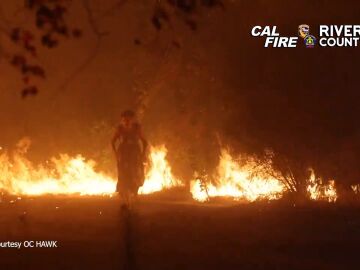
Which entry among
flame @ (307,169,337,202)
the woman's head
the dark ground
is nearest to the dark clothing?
the woman's head

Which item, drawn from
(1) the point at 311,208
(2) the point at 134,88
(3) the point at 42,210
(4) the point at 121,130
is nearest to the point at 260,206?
(1) the point at 311,208

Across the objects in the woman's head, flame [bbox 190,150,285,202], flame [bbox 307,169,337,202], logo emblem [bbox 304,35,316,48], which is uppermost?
logo emblem [bbox 304,35,316,48]

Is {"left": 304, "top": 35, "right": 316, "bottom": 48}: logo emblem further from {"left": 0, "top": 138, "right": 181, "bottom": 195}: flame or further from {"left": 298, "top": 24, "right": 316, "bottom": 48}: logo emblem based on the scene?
{"left": 0, "top": 138, "right": 181, "bottom": 195}: flame

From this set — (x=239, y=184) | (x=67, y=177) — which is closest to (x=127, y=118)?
(x=239, y=184)

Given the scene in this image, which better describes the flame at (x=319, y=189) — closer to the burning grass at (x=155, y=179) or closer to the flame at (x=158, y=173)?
the burning grass at (x=155, y=179)

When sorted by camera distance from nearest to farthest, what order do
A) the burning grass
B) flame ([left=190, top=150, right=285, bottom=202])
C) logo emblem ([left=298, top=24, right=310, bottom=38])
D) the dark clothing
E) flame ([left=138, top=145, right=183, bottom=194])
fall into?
1. the dark clothing
2. the burning grass
3. flame ([left=190, top=150, right=285, bottom=202])
4. logo emblem ([left=298, top=24, right=310, bottom=38])
5. flame ([left=138, top=145, right=183, bottom=194])

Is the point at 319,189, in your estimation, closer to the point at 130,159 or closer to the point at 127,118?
the point at 130,159

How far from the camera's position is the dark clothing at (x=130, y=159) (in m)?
14.6

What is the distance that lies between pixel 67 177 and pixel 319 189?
24.1 ft

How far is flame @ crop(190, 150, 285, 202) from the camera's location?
48.6 ft

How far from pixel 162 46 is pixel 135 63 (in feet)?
4.17

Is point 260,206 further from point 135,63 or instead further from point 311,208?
point 135,63

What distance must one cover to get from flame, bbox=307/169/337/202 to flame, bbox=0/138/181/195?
4.43 m

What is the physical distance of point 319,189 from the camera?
1439 centimetres
